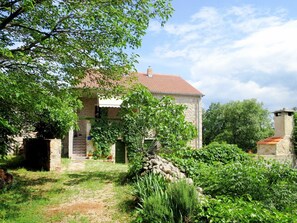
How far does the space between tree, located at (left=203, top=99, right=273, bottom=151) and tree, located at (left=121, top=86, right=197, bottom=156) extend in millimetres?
37445

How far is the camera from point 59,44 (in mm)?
11914

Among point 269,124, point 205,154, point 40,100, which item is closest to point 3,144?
point 40,100

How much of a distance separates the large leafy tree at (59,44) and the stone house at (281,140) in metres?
16.5

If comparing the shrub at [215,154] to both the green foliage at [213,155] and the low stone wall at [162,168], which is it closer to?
the green foliage at [213,155]

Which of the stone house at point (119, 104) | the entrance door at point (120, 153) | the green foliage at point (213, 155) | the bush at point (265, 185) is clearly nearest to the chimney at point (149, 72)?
the stone house at point (119, 104)

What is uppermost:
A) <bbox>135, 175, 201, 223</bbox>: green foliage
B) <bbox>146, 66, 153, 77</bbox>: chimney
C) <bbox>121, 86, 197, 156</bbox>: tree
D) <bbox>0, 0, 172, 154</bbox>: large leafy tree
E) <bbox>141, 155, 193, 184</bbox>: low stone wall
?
<bbox>146, 66, 153, 77</bbox>: chimney

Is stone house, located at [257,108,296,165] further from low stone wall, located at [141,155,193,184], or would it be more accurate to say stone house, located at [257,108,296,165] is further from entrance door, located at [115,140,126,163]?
low stone wall, located at [141,155,193,184]

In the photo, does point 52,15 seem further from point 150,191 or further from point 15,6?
point 150,191

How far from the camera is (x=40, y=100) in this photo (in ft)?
33.8

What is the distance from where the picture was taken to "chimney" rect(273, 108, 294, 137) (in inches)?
1022

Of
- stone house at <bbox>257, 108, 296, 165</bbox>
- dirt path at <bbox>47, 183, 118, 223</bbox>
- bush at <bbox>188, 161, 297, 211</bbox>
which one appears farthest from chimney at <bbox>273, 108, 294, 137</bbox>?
dirt path at <bbox>47, 183, 118, 223</bbox>

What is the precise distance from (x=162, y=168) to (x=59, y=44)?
650cm

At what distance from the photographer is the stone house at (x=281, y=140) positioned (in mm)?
24703

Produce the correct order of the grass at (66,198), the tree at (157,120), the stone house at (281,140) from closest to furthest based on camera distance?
the grass at (66,198), the tree at (157,120), the stone house at (281,140)
